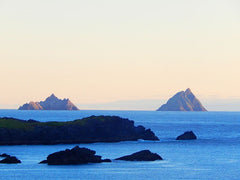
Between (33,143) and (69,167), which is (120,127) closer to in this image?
(33,143)

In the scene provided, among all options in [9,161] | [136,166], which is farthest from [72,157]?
[136,166]

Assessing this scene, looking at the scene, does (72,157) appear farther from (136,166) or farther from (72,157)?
(136,166)

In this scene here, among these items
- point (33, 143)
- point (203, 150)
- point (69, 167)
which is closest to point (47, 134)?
point (33, 143)

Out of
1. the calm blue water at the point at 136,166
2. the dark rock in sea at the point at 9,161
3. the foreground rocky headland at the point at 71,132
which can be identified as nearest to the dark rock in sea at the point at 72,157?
the calm blue water at the point at 136,166

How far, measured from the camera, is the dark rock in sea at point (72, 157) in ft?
334

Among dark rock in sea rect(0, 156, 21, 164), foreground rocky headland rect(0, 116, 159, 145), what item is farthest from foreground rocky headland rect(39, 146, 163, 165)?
foreground rocky headland rect(0, 116, 159, 145)

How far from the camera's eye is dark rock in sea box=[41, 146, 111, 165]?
101938 mm

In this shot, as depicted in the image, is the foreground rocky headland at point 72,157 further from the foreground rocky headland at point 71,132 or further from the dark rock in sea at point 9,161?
the foreground rocky headland at point 71,132

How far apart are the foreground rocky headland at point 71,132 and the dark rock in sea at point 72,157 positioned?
43.1 m

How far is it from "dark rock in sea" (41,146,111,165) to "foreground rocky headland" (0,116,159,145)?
43.1m

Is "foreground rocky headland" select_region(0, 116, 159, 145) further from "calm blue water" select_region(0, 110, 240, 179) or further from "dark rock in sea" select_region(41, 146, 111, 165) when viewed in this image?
"dark rock in sea" select_region(41, 146, 111, 165)

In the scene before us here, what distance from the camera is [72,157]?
4090 inches

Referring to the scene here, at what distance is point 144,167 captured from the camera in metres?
100

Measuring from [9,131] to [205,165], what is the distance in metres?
57.3
